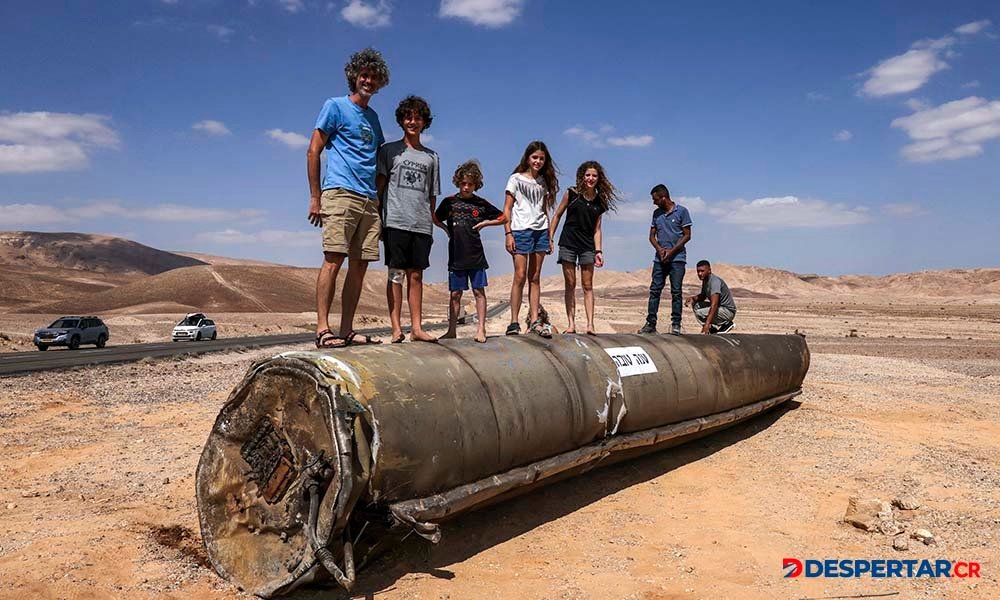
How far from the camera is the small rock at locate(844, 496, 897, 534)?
5414 millimetres

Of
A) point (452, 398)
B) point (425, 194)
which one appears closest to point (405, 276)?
point (425, 194)

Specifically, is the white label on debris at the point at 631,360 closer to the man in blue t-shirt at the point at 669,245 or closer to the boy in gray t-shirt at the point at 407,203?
the boy in gray t-shirt at the point at 407,203

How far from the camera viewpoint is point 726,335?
29.4 feet

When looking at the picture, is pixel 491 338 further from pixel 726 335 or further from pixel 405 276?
pixel 726 335

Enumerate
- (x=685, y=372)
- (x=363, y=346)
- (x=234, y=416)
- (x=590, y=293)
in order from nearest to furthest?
(x=234, y=416), (x=363, y=346), (x=685, y=372), (x=590, y=293)

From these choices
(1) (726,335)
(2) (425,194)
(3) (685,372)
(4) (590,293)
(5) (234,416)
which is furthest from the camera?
(1) (726,335)

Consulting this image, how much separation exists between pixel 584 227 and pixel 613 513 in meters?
3.26

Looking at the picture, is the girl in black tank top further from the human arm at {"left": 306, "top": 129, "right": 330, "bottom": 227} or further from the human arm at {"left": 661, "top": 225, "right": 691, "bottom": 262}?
the human arm at {"left": 306, "top": 129, "right": 330, "bottom": 227}

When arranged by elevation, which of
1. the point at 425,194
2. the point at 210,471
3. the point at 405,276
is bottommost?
the point at 210,471

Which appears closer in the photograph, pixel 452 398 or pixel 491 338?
pixel 452 398

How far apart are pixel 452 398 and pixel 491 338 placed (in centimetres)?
143

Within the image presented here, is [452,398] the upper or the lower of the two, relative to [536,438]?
upper

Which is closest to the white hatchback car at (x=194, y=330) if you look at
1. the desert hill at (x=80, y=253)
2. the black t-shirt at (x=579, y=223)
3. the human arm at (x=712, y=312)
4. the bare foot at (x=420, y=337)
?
the human arm at (x=712, y=312)

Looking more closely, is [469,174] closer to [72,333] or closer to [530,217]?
[530,217]
